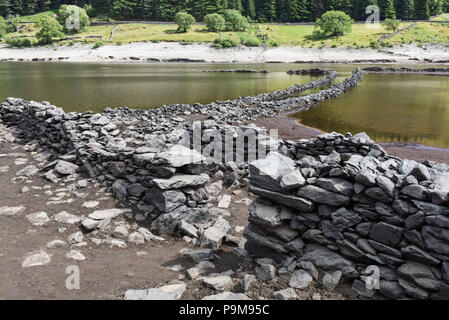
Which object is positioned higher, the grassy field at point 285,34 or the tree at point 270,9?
the tree at point 270,9

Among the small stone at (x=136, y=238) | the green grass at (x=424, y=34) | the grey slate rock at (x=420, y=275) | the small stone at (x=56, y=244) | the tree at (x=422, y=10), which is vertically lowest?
the small stone at (x=136, y=238)

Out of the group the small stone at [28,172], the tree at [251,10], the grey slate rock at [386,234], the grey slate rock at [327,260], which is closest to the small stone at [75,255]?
the grey slate rock at [327,260]

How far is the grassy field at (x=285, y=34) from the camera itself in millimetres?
117750

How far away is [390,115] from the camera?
30719mm

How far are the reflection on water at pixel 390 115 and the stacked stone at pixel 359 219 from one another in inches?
730

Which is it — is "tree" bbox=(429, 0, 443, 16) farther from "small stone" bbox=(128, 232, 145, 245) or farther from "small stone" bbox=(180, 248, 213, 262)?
"small stone" bbox=(128, 232, 145, 245)

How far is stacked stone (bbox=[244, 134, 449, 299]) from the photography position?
18.4 ft

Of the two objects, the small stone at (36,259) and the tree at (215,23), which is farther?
the tree at (215,23)

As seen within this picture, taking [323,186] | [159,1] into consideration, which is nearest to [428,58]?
[323,186]

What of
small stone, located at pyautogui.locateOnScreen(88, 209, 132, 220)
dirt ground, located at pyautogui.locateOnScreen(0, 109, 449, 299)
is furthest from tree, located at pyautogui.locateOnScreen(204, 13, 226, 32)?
small stone, located at pyautogui.locateOnScreen(88, 209, 132, 220)

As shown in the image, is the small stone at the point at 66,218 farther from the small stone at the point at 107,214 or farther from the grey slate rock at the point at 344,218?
the grey slate rock at the point at 344,218

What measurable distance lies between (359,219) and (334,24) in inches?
5542

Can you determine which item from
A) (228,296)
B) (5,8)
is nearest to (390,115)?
(228,296)
